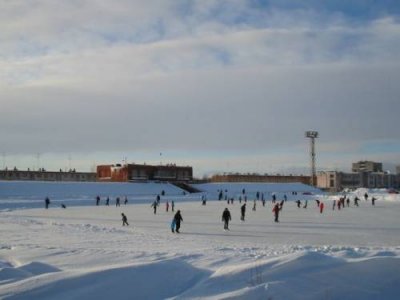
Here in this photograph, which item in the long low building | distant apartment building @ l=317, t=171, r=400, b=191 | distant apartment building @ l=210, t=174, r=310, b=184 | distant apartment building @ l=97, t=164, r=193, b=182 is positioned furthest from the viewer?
distant apartment building @ l=317, t=171, r=400, b=191

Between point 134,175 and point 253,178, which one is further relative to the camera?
point 253,178

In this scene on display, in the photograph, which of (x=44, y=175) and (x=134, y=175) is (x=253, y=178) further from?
(x=44, y=175)

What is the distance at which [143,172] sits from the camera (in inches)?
3735

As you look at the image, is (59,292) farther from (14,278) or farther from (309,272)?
(309,272)

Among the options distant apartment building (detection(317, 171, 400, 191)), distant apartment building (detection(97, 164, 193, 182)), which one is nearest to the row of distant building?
distant apartment building (detection(97, 164, 193, 182))

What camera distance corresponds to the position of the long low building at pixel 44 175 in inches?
3858

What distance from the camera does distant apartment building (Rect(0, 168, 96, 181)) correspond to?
322 feet

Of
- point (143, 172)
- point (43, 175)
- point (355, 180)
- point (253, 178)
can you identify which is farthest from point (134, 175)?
point (355, 180)

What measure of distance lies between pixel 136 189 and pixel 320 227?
53692 mm

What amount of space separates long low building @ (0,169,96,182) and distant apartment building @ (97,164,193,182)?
1271 centimetres

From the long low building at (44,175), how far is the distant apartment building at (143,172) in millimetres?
12714

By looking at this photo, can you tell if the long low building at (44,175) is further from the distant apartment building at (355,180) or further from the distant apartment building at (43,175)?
the distant apartment building at (355,180)

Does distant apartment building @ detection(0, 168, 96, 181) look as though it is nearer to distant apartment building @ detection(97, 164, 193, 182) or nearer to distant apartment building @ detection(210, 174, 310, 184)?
distant apartment building @ detection(97, 164, 193, 182)

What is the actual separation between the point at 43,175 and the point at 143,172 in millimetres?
24774
